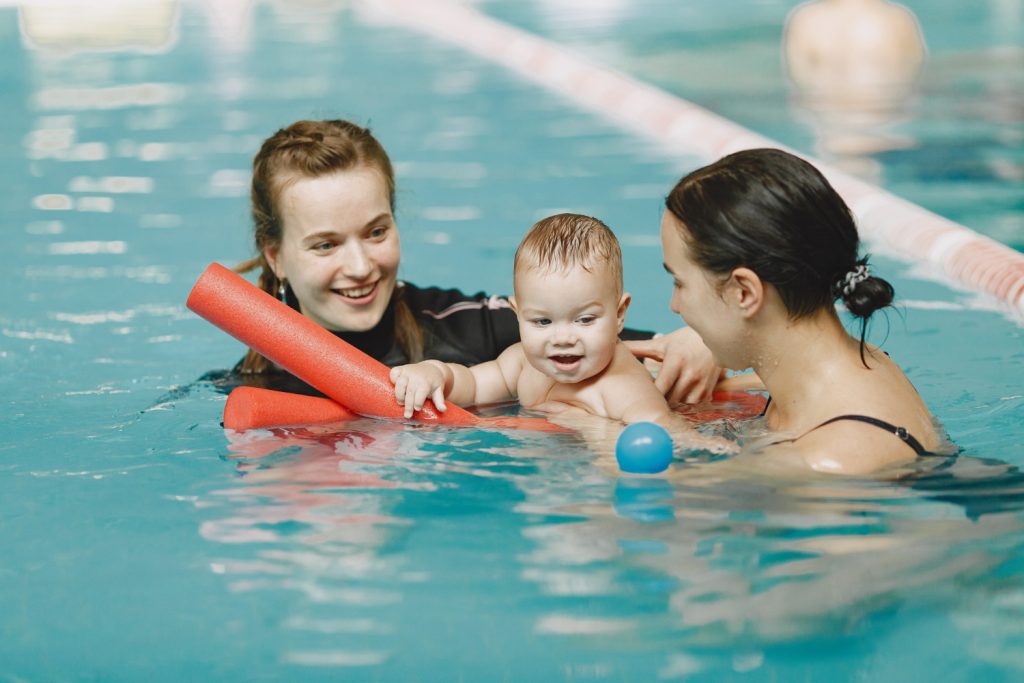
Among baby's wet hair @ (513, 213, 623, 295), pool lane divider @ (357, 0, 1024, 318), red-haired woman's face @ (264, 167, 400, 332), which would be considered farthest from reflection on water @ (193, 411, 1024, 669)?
pool lane divider @ (357, 0, 1024, 318)

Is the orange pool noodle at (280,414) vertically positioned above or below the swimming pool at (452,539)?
above

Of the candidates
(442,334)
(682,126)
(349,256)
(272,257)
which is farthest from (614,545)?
(682,126)

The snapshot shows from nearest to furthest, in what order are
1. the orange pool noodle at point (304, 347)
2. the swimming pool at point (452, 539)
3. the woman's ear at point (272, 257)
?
the swimming pool at point (452, 539) → the orange pool noodle at point (304, 347) → the woman's ear at point (272, 257)

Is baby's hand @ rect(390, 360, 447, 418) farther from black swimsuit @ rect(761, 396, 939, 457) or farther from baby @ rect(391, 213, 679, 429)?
black swimsuit @ rect(761, 396, 939, 457)

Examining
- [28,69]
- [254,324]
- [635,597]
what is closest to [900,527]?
[635,597]

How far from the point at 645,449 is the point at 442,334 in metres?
1.32

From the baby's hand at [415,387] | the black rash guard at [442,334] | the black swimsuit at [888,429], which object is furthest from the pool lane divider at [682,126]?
the baby's hand at [415,387]

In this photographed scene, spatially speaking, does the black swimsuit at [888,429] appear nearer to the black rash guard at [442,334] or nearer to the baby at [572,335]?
the baby at [572,335]

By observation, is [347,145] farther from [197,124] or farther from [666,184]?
[197,124]

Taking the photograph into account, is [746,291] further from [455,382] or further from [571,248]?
[455,382]

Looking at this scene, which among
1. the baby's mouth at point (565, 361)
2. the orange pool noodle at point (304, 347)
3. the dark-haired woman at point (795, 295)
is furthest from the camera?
the orange pool noodle at point (304, 347)

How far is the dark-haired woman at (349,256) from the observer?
398 centimetres

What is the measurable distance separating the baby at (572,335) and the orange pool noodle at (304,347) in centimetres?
6

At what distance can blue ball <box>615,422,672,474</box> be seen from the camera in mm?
3215
